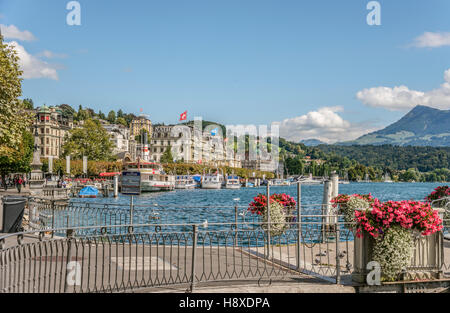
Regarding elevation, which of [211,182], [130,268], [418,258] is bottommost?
[211,182]

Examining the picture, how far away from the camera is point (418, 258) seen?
8406 mm

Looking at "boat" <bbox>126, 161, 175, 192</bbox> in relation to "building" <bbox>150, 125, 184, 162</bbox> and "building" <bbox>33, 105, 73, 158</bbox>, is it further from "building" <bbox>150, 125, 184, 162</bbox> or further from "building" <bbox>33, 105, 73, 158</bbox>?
"building" <bbox>150, 125, 184, 162</bbox>

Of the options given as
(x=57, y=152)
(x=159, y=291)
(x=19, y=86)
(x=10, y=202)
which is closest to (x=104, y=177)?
(x=57, y=152)

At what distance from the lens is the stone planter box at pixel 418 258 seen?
808cm

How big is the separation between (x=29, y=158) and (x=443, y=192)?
63.6m

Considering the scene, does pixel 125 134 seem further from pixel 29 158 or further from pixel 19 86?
pixel 19 86

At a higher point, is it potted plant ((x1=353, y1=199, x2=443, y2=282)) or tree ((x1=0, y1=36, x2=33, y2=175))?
tree ((x1=0, y1=36, x2=33, y2=175))

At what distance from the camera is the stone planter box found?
808 centimetres

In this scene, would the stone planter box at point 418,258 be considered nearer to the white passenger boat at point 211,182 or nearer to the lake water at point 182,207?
the lake water at point 182,207

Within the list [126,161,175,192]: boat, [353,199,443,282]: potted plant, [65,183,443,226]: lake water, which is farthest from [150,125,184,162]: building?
[353,199,443,282]: potted plant

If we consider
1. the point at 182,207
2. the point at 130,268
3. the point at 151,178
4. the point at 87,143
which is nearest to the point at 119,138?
the point at 87,143

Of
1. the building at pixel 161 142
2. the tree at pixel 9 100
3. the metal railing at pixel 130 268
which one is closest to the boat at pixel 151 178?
the tree at pixel 9 100

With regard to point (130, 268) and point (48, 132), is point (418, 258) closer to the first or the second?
point (130, 268)

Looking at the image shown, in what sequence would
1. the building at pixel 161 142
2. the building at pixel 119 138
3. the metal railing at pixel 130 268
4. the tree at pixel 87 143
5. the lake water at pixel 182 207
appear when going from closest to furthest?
the metal railing at pixel 130 268, the lake water at pixel 182 207, the tree at pixel 87 143, the building at pixel 161 142, the building at pixel 119 138
